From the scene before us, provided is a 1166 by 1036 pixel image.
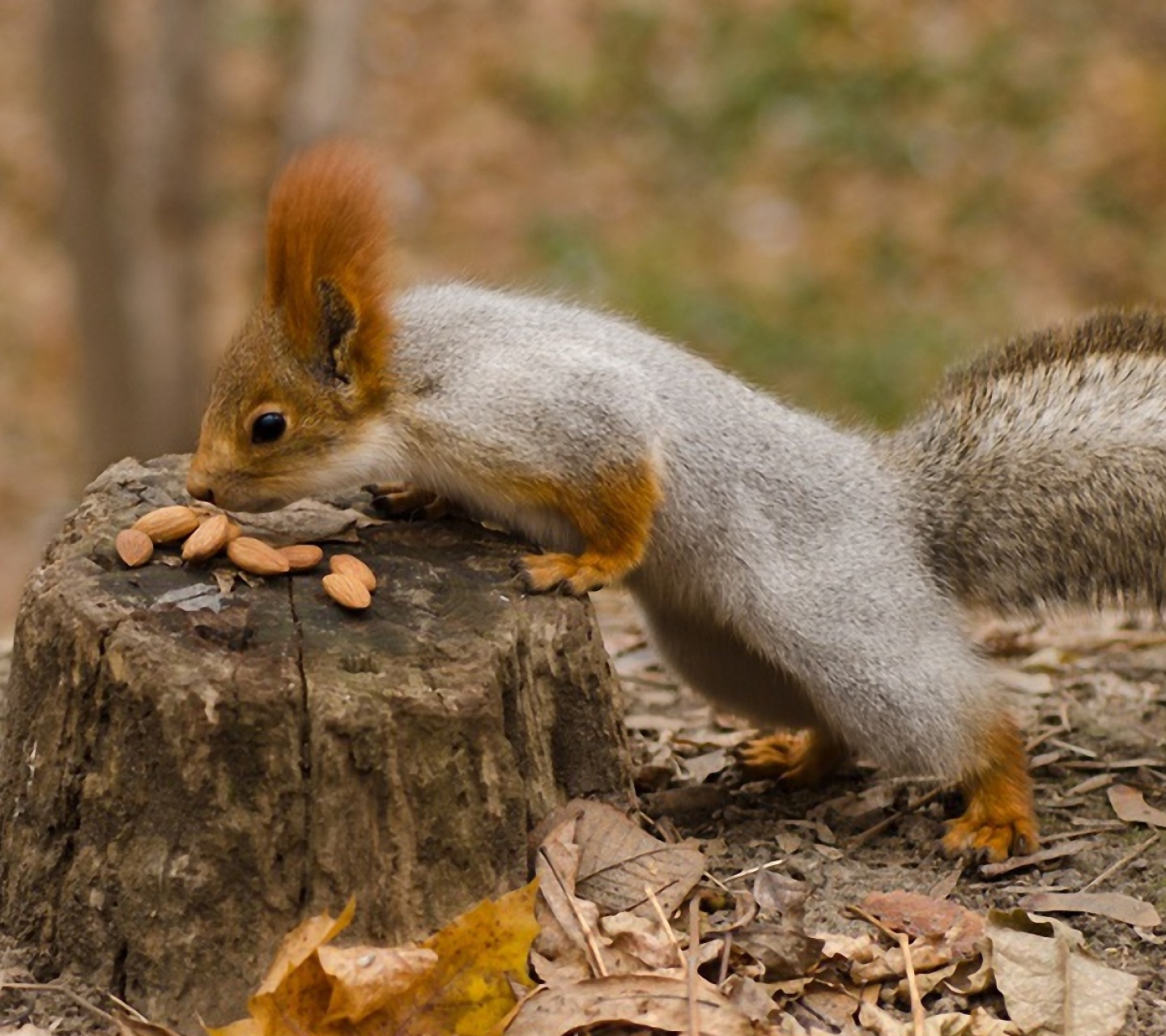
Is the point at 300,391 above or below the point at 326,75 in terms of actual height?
below

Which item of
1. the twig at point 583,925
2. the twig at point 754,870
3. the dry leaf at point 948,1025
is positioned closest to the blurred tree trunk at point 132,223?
the twig at point 754,870

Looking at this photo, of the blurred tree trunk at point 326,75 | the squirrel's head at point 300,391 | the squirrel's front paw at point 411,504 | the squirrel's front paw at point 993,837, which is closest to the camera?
the squirrel's head at point 300,391

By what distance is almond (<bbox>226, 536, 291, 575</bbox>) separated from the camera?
260cm

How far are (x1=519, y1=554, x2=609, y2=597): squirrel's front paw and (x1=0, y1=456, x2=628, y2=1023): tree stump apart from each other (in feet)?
0.41

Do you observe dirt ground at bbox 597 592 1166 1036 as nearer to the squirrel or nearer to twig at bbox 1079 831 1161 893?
twig at bbox 1079 831 1161 893

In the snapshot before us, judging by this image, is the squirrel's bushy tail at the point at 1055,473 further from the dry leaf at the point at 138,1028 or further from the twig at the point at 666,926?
the dry leaf at the point at 138,1028

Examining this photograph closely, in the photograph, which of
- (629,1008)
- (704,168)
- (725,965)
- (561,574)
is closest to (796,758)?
(561,574)

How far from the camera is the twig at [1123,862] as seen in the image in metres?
2.80

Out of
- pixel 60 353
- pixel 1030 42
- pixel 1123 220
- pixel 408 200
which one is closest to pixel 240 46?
pixel 408 200

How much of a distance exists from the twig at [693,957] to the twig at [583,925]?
12 cm

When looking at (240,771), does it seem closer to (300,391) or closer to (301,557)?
(301,557)

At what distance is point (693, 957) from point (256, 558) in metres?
0.89

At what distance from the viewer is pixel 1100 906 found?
107 inches

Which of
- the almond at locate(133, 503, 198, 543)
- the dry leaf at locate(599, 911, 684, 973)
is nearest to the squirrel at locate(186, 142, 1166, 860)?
the almond at locate(133, 503, 198, 543)
